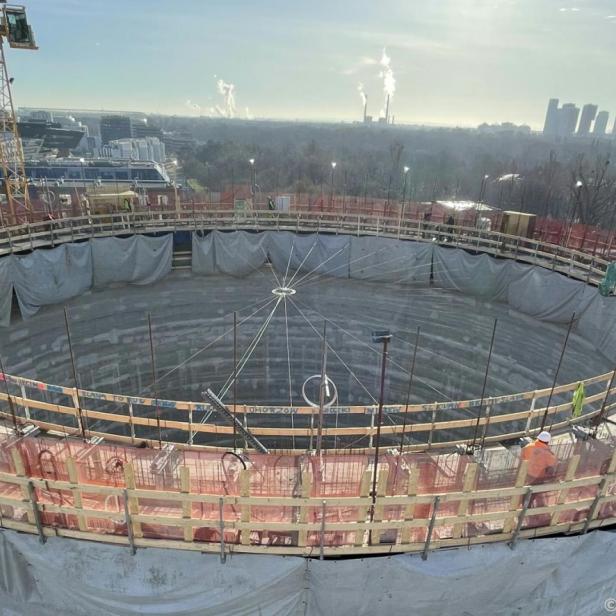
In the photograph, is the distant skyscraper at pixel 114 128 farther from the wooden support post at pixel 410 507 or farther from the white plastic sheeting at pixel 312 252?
the wooden support post at pixel 410 507

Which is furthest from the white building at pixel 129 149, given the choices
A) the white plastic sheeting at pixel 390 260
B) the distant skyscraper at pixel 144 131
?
the white plastic sheeting at pixel 390 260

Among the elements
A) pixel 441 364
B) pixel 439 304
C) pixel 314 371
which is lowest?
pixel 314 371

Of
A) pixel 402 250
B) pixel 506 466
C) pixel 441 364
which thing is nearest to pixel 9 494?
pixel 506 466

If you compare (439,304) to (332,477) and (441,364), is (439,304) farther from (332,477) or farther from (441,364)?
(332,477)

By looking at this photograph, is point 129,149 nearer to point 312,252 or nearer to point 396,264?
point 312,252

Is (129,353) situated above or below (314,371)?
above

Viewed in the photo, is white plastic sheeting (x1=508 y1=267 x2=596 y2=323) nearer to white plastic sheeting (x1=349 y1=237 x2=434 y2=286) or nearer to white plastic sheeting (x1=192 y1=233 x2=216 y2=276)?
white plastic sheeting (x1=349 y1=237 x2=434 y2=286)

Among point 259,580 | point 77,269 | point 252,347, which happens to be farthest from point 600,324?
point 77,269
